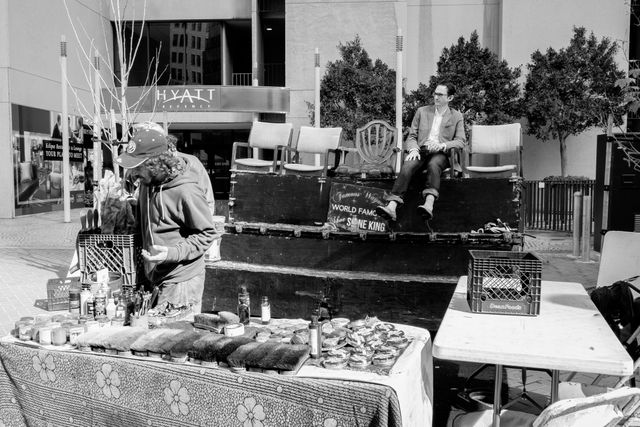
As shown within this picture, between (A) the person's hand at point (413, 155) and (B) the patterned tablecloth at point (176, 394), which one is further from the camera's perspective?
(A) the person's hand at point (413, 155)

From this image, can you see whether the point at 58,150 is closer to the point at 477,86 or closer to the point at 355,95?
the point at 355,95

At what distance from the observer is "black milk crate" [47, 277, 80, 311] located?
655 cm

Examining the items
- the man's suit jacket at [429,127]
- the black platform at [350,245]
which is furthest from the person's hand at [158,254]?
the man's suit jacket at [429,127]

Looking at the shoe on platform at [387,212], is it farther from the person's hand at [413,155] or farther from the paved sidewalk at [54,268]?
the paved sidewalk at [54,268]

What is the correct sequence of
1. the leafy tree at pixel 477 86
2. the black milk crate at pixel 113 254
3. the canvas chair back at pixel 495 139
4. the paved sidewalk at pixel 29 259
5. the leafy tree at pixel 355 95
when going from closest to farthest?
1. the black milk crate at pixel 113 254
2. the paved sidewalk at pixel 29 259
3. the canvas chair back at pixel 495 139
4. the leafy tree at pixel 477 86
5. the leafy tree at pixel 355 95

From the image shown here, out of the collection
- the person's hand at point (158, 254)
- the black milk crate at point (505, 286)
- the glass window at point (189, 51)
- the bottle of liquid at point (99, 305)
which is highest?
the glass window at point (189, 51)

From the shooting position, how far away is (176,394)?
283cm

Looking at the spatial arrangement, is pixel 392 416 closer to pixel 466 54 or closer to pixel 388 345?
pixel 388 345

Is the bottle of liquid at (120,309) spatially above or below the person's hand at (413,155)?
below

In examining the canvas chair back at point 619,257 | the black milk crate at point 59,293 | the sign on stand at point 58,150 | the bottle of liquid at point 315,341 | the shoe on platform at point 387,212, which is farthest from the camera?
the sign on stand at point 58,150

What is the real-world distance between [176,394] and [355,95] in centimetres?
1618

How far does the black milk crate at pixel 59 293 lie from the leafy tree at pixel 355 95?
12114 mm

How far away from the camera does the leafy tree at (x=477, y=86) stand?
1794 cm

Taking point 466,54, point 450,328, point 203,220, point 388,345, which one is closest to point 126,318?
point 203,220
